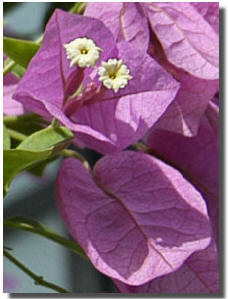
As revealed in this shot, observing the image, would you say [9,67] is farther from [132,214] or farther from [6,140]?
[132,214]

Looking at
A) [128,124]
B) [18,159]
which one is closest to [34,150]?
[18,159]

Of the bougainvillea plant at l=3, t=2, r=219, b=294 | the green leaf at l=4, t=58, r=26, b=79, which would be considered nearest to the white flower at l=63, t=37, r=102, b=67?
the bougainvillea plant at l=3, t=2, r=219, b=294

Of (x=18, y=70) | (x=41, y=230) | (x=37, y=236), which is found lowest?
(x=37, y=236)

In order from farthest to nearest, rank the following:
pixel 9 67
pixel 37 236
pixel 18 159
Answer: pixel 37 236, pixel 9 67, pixel 18 159

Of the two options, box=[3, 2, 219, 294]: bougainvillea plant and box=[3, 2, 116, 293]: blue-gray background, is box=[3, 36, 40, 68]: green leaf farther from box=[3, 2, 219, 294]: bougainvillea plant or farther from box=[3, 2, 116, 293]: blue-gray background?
box=[3, 2, 116, 293]: blue-gray background

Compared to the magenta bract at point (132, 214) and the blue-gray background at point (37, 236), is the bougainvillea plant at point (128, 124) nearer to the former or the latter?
the magenta bract at point (132, 214)

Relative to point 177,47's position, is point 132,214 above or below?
below
